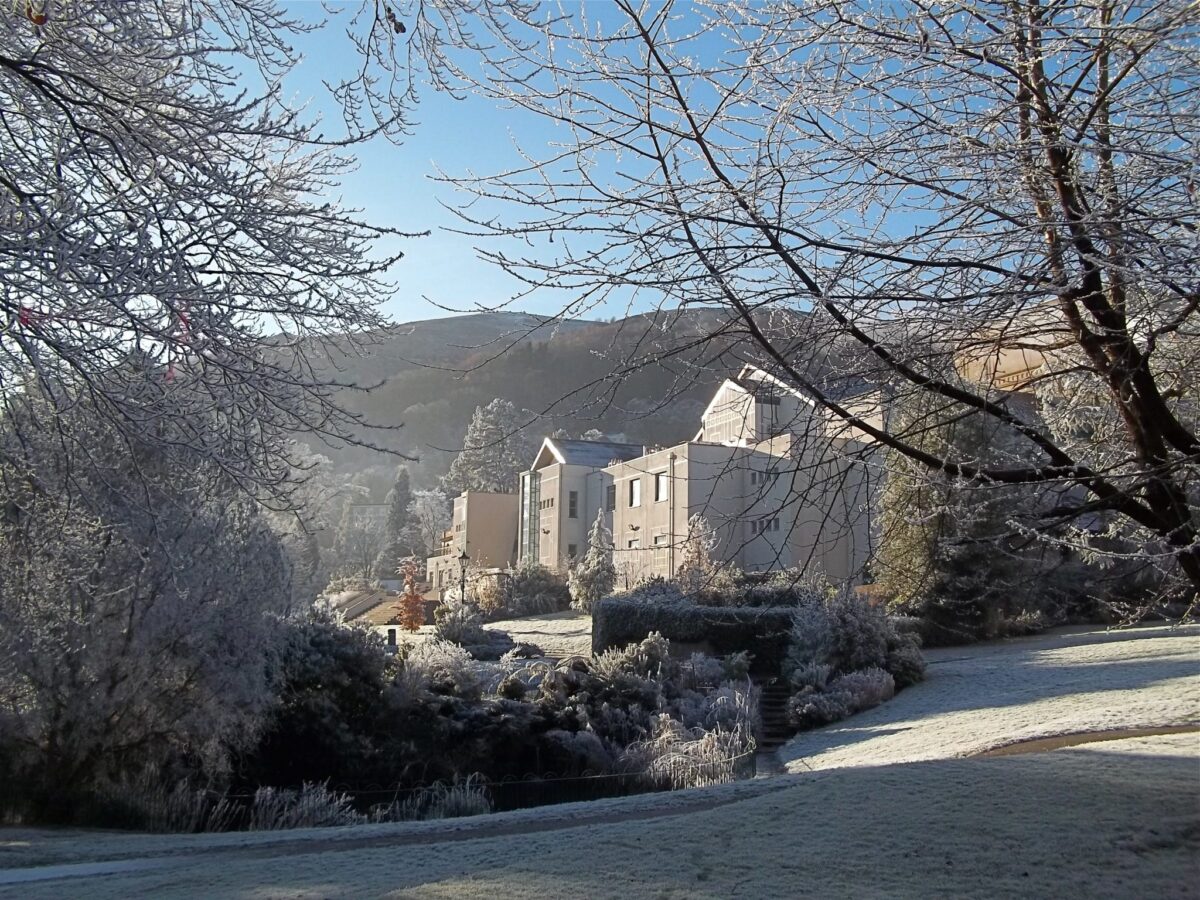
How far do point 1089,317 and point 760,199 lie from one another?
7.08 feet

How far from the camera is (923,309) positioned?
538cm

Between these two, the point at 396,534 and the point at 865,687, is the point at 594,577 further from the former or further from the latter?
the point at 396,534

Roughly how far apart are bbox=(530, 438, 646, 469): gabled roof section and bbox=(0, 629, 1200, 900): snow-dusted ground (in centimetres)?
4134

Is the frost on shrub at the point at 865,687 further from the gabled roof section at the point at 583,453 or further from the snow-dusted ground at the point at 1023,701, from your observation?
the gabled roof section at the point at 583,453

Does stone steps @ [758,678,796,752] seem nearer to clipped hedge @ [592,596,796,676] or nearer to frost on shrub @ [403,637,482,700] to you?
clipped hedge @ [592,596,796,676]

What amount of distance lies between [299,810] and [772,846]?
7.51 meters

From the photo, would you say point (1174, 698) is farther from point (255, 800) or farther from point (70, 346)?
point (70, 346)

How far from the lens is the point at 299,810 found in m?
13.2

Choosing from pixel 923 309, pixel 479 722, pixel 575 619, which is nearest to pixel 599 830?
pixel 923 309

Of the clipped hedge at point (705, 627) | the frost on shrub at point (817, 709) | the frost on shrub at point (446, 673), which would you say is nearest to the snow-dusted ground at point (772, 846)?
the frost on shrub at point (446, 673)

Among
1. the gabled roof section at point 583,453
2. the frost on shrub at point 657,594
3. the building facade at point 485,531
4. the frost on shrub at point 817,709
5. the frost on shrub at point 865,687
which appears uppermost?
the gabled roof section at point 583,453

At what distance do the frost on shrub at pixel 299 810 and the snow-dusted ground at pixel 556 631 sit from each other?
15191 millimetres

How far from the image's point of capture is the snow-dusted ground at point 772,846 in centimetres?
677

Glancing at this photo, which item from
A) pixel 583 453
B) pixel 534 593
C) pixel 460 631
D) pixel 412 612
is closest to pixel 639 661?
pixel 460 631
